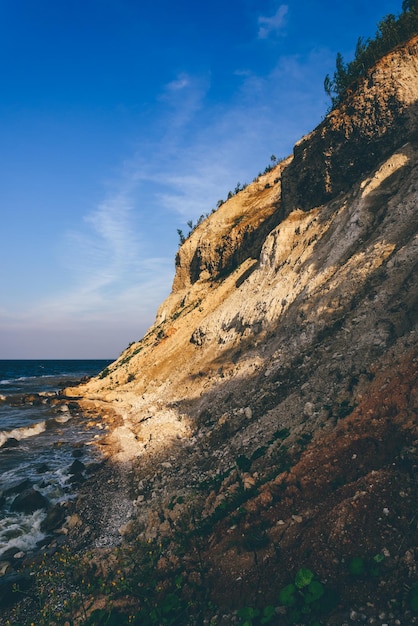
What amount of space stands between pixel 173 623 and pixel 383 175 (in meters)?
23.0

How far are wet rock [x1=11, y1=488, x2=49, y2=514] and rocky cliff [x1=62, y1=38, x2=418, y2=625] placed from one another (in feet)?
11.4

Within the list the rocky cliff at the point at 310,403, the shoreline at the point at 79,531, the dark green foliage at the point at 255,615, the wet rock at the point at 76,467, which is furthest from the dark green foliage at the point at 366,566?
the wet rock at the point at 76,467

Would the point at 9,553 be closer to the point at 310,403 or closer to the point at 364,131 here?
the point at 310,403

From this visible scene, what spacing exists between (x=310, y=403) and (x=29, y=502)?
11972 mm

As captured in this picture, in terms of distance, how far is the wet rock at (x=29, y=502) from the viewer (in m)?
13.5

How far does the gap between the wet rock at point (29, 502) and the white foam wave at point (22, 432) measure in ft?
33.5

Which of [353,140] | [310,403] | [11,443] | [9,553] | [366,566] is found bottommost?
[9,553]

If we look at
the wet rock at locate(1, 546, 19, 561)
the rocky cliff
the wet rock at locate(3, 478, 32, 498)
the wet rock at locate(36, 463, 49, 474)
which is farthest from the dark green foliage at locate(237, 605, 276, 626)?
the wet rock at locate(36, 463, 49, 474)

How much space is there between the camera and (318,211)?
87.0 ft

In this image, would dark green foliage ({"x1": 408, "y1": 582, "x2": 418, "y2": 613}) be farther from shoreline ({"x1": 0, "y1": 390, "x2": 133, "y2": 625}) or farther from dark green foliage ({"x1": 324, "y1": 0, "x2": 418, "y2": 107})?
dark green foliage ({"x1": 324, "y1": 0, "x2": 418, "y2": 107})

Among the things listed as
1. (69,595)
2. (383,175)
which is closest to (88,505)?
(69,595)

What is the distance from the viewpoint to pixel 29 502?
13.6m

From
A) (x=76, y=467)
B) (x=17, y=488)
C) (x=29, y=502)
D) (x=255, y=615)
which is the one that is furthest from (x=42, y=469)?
(x=255, y=615)

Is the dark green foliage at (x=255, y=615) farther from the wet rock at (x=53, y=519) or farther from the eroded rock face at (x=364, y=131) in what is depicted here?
the eroded rock face at (x=364, y=131)
